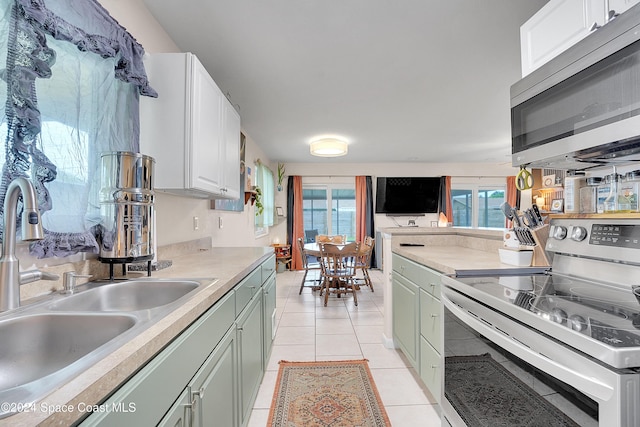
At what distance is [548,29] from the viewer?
123 cm

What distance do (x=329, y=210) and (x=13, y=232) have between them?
608 cm

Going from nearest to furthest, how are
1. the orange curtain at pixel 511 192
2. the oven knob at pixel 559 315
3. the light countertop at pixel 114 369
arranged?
the light countertop at pixel 114 369
the oven knob at pixel 559 315
the orange curtain at pixel 511 192

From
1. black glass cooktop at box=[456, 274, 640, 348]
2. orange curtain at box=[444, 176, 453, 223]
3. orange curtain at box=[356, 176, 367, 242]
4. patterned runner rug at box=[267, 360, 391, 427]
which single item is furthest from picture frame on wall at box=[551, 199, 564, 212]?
orange curtain at box=[444, 176, 453, 223]

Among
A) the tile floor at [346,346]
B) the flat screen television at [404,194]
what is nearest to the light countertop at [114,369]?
the tile floor at [346,346]

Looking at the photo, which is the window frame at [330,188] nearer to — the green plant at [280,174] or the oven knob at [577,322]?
the green plant at [280,174]

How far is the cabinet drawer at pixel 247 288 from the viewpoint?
140 cm

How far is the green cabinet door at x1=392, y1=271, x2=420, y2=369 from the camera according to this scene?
1.93 meters

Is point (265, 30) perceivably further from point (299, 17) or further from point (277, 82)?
point (277, 82)

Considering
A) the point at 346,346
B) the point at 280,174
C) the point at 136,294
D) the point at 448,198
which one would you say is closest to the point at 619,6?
the point at 136,294

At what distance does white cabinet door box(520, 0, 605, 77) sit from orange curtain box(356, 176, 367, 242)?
5.27m

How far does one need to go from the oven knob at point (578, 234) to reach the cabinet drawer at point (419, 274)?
1.99 feet

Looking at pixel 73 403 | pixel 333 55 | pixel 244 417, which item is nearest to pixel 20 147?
pixel 73 403

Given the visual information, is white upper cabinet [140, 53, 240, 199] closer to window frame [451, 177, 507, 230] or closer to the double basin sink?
the double basin sink

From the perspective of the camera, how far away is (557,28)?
118 cm
